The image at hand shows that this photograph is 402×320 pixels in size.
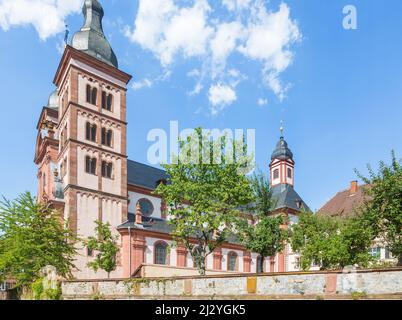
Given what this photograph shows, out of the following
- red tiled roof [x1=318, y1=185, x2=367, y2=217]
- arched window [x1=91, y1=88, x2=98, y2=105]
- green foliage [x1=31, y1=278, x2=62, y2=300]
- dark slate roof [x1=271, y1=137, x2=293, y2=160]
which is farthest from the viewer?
dark slate roof [x1=271, y1=137, x2=293, y2=160]

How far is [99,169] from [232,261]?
55.4ft

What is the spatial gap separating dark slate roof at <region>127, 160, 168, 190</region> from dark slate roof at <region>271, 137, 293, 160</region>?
A: 25.5m

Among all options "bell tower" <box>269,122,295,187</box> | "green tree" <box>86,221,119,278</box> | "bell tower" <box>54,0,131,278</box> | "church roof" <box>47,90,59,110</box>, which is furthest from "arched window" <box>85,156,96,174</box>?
"bell tower" <box>269,122,295,187</box>

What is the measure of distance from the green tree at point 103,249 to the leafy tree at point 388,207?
59.7 ft

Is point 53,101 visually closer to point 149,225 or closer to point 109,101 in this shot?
point 109,101

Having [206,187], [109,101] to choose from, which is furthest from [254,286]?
[109,101]

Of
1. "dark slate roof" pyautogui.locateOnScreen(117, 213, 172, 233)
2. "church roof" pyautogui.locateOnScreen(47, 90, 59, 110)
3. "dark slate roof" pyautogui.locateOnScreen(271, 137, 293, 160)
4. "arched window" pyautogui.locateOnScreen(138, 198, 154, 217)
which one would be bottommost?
"dark slate roof" pyautogui.locateOnScreen(117, 213, 172, 233)

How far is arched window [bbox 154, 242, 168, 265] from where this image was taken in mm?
37062

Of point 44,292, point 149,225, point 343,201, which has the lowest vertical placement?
point 44,292

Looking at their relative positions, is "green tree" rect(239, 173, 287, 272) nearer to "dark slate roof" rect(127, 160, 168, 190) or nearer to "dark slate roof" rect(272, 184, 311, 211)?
"dark slate roof" rect(127, 160, 168, 190)

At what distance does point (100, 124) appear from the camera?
38.4 m

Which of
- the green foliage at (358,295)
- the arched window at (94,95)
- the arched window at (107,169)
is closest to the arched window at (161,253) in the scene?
the arched window at (107,169)

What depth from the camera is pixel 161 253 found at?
123 feet
